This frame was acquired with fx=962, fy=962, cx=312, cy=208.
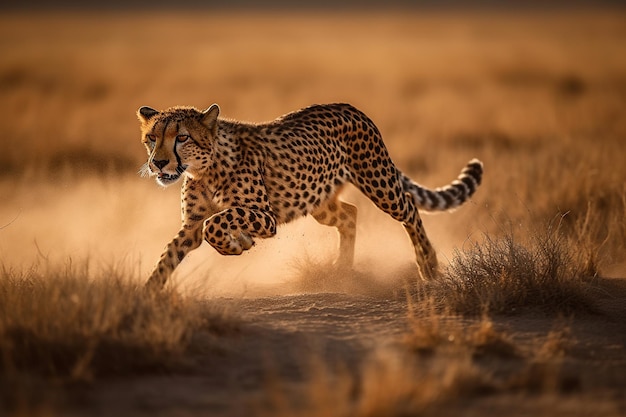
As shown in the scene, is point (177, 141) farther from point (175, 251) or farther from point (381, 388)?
point (381, 388)

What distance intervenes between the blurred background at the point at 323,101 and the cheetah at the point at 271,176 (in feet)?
1.49

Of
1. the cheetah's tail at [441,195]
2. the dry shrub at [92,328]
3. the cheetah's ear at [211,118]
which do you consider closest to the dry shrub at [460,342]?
the dry shrub at [92,328]

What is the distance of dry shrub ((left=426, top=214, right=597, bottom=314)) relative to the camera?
5.87 m

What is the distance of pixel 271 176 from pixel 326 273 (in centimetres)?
111

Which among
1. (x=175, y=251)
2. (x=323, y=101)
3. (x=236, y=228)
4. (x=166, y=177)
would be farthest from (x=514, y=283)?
(x=323, y=101)

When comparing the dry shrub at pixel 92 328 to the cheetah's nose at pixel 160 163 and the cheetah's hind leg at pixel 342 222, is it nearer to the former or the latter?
the cheetah's nose at pixel 160 163

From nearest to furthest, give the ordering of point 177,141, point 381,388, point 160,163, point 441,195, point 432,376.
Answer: point 381,388, point 432,376, point 160,163, point 177,141, point 441,195

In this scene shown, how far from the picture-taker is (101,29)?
43375 millimetres

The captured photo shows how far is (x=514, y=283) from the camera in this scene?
603 centimetres

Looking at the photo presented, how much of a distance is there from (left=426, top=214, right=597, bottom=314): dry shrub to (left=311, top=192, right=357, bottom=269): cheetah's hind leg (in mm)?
1284

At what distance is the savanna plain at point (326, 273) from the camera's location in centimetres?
432

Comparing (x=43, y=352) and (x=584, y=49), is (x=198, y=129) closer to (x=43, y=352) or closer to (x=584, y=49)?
(x=43, y=352)

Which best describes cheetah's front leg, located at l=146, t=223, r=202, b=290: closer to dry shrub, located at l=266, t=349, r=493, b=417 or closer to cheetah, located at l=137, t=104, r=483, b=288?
cheetah, located at l=137, t=104, r=483, b=288

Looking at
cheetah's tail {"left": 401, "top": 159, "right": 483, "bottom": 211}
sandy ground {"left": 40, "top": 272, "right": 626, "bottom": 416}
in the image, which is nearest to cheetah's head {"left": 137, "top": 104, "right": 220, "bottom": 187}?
sandy ground {"left": 40, "top": 272, "right": 626, "bottom": 416}
